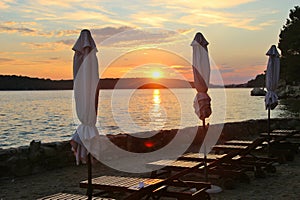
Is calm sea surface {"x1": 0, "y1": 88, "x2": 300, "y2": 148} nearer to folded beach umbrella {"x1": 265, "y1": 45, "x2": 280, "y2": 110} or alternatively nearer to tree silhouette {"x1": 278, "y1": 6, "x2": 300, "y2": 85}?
tree silhouette {"x1": 278, "y1": 6, "x2": 300, "y2": 85}

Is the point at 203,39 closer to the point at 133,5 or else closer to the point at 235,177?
the point at 235,177

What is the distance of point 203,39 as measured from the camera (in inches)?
290

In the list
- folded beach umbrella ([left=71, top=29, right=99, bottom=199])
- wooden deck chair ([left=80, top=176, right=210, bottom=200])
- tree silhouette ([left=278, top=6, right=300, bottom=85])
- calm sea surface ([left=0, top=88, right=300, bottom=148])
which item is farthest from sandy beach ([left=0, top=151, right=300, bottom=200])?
tree silhouette ([left=278, top=6, right=300, bottom=85])

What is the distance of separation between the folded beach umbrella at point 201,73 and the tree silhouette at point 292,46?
4345cm

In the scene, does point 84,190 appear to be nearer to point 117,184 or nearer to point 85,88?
point 117,184

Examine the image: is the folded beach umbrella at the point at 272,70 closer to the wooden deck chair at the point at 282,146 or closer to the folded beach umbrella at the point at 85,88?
the wooden deck chair at the point at 282,146

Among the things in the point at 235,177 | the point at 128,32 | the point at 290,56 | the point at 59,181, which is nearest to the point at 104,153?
the point at 59,181

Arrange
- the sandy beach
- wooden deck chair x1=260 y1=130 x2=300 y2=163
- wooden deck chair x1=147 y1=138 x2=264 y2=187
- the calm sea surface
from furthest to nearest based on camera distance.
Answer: the calm sea surface < wooden deck chair x1=260 y1=130 x2=300 y2=163 < wooden deck chair x1=147 y1=138 x2=264 y2=187 < the sandy beach

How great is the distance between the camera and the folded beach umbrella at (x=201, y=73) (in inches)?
285

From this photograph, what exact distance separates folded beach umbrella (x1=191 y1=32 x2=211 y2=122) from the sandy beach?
1495 millimetres

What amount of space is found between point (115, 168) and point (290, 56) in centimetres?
4411

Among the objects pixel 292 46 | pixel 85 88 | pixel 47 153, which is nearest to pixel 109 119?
pixel 292 46

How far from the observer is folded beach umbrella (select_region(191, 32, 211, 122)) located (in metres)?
7.24

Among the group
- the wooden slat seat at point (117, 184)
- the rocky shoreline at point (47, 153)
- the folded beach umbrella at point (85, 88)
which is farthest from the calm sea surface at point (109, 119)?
the folded beach umbrella at point (85, 88)
